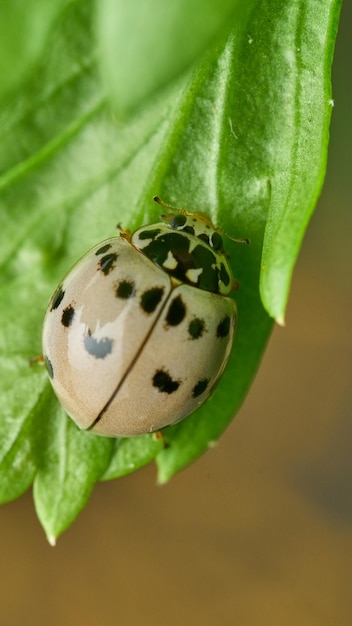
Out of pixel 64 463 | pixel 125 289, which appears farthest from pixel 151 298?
pixel 64 463

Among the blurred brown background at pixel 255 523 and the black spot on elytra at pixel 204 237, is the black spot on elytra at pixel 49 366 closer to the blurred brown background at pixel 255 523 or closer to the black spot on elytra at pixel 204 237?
the black spot on elytra at pixel 204 237

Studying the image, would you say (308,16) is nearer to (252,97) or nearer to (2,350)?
(252,97)

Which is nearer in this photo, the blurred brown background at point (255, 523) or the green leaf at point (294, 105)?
the green leaf at point (294, 105)

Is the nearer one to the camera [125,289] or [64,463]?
[125,289]

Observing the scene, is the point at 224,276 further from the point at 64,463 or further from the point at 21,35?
the point at 21,35

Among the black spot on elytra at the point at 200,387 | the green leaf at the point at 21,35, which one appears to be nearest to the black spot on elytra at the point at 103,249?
the black spot on elytra at the point at 200,387

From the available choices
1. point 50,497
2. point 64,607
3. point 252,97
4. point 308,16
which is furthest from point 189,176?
point 64,607

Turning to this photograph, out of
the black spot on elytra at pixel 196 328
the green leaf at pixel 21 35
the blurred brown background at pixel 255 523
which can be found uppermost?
the green leaf at pixel 21 35
